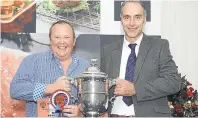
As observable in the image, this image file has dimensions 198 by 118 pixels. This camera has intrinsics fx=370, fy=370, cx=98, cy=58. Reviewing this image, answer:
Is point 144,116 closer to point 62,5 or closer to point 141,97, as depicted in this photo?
point 141,97

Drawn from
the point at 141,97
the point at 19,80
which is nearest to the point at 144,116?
the point at 141,97

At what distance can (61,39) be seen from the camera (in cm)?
218

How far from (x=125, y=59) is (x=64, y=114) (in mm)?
581

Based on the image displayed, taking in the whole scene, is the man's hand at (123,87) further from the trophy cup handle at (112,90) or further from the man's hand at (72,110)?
the man's hand at (72,110)

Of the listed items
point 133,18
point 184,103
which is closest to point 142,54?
point 133,18

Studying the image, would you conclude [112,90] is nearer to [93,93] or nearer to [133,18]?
[93,93]

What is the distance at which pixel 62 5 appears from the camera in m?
3.19

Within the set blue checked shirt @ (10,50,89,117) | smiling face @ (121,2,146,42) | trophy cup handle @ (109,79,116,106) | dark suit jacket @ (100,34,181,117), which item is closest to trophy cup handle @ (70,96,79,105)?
blue checked shirt @ (10,50,89,117)

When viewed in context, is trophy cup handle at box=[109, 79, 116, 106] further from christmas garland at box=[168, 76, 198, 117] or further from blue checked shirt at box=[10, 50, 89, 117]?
christmas garland at box=[168, 76, 198, 117]

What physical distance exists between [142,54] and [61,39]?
49 centimetres

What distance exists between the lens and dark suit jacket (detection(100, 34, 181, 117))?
2.11 m

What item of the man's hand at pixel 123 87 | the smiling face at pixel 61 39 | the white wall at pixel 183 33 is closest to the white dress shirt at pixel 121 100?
the man's hand at pixel 123 87

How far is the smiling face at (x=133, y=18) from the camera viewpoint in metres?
2.22

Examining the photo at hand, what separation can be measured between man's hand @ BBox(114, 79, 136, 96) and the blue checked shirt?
1.08 ft
